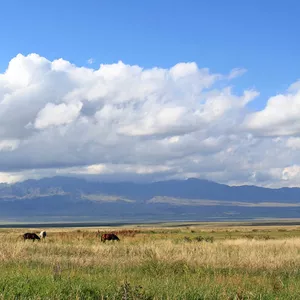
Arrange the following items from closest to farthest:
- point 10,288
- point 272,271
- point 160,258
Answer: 1. point 10,288
2. point 272,271
3. point 160,258

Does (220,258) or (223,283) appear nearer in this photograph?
(223,283)

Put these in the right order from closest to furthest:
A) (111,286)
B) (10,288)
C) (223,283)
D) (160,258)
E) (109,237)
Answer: (10,288), (111,286), (223,283), (160,258), (109,237)

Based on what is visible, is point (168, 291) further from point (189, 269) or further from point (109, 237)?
point (109, 237)

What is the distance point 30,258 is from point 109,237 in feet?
62.3

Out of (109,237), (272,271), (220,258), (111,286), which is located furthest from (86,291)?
(109,237)

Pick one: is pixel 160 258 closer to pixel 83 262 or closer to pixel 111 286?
pixel 83 262

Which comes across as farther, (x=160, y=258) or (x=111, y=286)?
(x=160, y=258)

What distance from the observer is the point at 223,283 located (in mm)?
15086

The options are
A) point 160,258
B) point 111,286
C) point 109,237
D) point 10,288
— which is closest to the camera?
point 10,288

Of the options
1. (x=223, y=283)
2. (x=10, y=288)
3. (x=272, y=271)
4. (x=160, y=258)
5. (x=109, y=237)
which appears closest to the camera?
(x=10, y=288)

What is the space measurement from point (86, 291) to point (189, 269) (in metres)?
7.58

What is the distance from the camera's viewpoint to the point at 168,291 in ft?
42.9

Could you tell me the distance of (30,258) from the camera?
21.7 meters

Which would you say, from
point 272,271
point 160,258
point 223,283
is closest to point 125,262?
point 160,258
